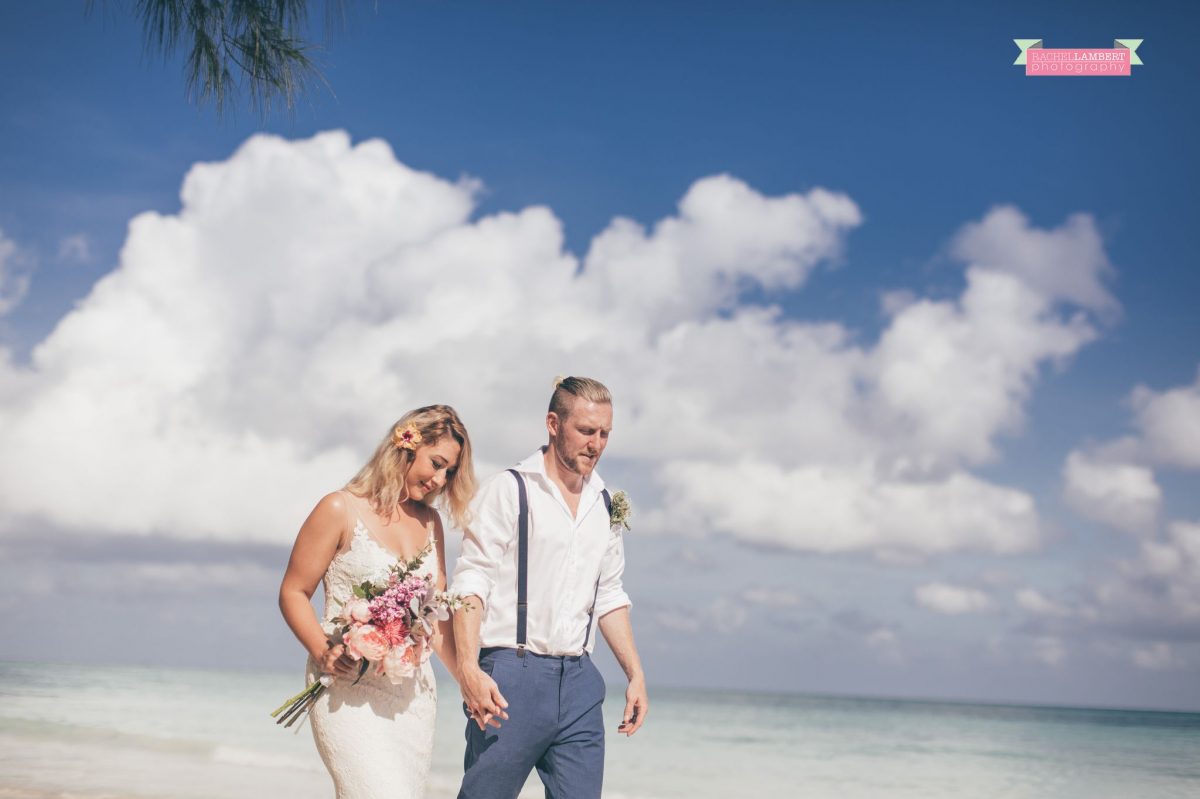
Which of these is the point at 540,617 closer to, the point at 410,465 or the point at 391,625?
the point at 391,625

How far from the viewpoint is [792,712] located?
38.2 metres

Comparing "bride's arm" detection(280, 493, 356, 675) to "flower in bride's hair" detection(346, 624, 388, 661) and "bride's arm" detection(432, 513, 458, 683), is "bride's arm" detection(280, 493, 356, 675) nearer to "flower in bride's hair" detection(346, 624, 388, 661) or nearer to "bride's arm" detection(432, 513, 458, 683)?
"flower in bride's hair" detection(346, 624, 388, 661)

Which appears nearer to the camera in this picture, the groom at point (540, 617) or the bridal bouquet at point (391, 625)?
the bridal bouquet at point (391, 625)

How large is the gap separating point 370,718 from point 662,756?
52.5 ft

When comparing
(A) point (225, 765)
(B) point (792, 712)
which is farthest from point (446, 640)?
(B) point (792, 712)

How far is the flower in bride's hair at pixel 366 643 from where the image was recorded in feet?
11.8

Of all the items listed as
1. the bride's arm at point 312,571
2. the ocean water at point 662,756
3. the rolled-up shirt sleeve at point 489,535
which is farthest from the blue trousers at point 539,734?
the ocean water at point 662,756

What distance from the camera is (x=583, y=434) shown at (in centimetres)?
397

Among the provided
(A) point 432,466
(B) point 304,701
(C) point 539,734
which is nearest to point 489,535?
(A) point 432,466

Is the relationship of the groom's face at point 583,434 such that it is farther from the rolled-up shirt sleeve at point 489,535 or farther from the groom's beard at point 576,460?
the rolled-up shirt sleeve at point 489,535

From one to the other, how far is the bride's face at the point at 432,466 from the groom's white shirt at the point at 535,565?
0.48ft

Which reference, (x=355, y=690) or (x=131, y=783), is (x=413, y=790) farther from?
(x=131, y=783)

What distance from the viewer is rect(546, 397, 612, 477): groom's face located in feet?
13.0

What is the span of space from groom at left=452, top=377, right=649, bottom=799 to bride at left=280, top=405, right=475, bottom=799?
0.15m
